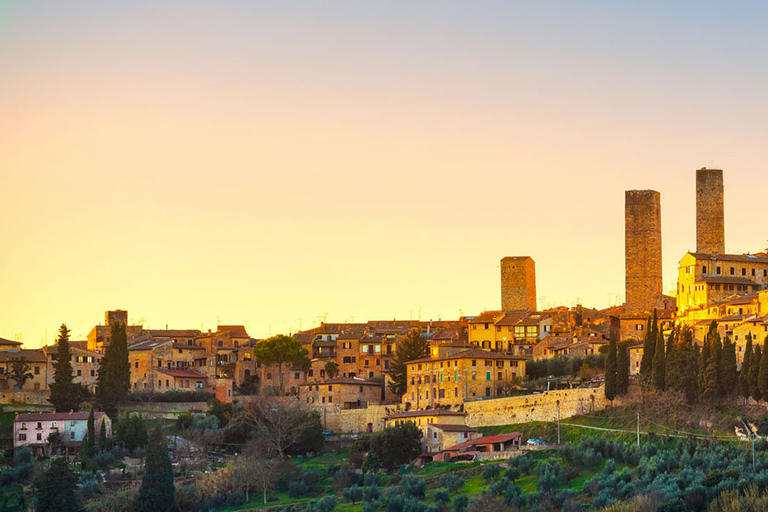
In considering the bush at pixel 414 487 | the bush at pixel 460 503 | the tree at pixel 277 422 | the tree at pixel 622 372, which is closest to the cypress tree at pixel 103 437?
the tree at pixel 277 422

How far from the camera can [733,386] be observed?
7206 centimetres

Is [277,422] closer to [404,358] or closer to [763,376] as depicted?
[404,358]

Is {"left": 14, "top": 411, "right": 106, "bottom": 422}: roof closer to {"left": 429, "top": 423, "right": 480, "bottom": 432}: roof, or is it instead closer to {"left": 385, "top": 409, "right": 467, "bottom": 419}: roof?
{"left": 385, "top": 409, "right": 467, "bottom": 419}: roof

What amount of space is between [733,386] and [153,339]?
133 feet

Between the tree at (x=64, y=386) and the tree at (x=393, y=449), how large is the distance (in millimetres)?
19202

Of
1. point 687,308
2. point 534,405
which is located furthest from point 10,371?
point 687,308

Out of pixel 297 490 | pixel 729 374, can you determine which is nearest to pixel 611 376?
pixel 729 374

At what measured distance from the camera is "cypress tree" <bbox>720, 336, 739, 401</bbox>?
71.9 m

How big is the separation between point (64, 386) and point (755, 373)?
37.9m

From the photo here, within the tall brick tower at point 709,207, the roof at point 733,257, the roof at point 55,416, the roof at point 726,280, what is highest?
the tall brick tower at point 709,207

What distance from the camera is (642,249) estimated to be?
103750 mm

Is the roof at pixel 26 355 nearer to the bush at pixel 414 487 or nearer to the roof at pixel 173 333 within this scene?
the roof at pixel 173 333

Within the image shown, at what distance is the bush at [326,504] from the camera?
7025 centimetres

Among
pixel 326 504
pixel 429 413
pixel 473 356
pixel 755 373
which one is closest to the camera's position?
pixel 326 504
